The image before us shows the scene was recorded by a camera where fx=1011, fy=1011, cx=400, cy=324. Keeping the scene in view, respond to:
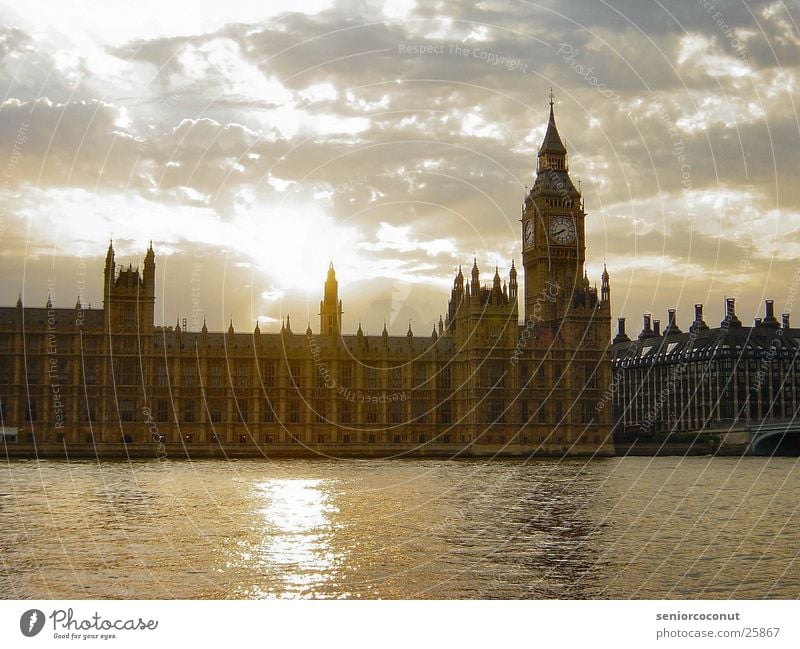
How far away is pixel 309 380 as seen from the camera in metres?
102

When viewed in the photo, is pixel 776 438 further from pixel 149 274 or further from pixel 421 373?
pixel 149 274

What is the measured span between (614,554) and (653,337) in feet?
451

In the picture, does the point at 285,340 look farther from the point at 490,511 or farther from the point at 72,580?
the point at 72,580

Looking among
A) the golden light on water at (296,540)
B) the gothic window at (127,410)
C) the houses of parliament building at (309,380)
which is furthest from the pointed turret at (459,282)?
the golden light on water at (296,540)

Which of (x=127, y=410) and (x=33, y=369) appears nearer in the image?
(x=33, y=369)

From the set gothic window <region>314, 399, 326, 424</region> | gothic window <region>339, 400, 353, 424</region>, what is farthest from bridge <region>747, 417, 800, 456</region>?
gothic window <region>314, 399, 326, 424</region>

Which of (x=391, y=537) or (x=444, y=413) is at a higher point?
(x=391, y=537)

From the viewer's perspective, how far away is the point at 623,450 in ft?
354

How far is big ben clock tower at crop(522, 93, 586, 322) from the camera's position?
4813 inches

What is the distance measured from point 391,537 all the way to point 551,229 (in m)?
94.4

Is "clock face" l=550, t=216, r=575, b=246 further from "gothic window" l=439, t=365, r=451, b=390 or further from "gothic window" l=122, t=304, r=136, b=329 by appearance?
"gothic window" l=122, t=304, r=136, b=329

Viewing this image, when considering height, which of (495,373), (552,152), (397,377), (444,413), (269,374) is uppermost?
(552,152)

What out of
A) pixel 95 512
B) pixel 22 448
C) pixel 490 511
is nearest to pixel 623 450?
pixel 22 448

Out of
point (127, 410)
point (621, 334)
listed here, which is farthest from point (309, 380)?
point (621, 334)
